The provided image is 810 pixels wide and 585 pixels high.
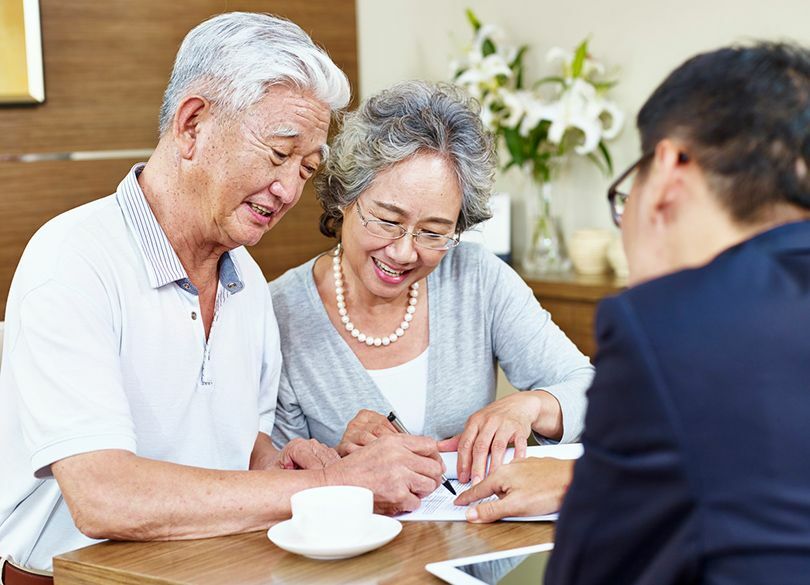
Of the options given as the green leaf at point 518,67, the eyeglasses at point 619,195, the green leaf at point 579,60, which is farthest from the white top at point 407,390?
the green leaf at point 518,67

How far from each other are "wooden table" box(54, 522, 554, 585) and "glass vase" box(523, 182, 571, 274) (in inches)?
100

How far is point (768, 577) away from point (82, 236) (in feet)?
3.84

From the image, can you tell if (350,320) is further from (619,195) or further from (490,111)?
(490,111)

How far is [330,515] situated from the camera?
135 cm

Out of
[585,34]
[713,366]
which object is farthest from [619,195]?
[585,34]

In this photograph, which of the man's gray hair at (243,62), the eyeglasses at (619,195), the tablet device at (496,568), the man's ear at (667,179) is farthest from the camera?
the man's gray hair at (243,62)

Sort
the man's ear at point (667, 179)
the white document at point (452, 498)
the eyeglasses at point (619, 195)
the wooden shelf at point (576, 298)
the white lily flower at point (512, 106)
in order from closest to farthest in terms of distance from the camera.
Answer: the man's ear at point (667, 179)
the eyeglasses at point (619, 195)
the white document at point (452, 498)
the wooden shelf at point (576, 298)
the white lily flower at point (512, 106)

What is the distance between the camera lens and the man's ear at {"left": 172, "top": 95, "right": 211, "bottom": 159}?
1.70 metres

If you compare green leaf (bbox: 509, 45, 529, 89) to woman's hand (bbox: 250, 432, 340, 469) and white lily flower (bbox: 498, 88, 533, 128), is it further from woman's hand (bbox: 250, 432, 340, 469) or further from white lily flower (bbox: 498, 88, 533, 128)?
woman's hand (bbox: 250, 432, 340, 469)

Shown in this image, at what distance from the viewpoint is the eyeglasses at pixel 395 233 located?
2.07m

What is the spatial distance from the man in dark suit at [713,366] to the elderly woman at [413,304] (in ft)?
3.35

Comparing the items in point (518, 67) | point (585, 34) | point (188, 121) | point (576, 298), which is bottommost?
point (576, 298)

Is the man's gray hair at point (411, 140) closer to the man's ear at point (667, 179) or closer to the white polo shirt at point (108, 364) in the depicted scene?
the white polo shirt at point (108, 364)

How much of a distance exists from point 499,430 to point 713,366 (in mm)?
995
